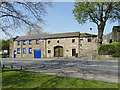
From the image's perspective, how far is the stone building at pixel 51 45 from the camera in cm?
2458

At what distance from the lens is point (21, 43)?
103 ft

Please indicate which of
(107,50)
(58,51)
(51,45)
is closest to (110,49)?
(107,50)

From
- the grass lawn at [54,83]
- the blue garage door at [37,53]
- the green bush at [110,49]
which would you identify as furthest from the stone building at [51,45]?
the grass lawn at [54,83]

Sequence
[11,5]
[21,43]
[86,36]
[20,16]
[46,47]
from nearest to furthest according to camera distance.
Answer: [11,5] < [20,16] < [86,36] < [46,47] < [21,43]

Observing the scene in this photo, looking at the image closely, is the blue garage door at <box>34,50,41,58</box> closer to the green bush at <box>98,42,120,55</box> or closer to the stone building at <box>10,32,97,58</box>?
the stone building at <box>10,32,97,58</box>

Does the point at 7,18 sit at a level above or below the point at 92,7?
below

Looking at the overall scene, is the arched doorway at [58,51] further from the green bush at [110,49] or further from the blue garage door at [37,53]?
the green bush at [110,49]

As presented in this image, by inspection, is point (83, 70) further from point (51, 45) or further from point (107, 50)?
point (51, 45)

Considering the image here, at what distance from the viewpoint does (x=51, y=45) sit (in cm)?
2758

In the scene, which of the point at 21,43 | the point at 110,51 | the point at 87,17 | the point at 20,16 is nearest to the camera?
the point at 20,16

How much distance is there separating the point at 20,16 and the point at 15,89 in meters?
8.35

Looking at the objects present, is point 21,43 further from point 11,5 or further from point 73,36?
point 11,5

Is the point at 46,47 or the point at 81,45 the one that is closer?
the point at 81,45

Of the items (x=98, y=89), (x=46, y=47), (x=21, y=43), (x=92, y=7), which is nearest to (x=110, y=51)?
(x=92, y=7)
